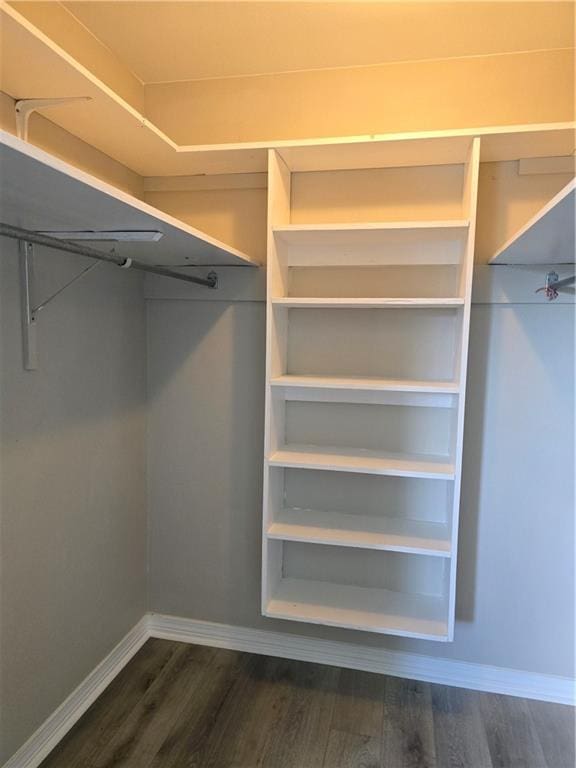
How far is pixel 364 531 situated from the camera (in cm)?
200

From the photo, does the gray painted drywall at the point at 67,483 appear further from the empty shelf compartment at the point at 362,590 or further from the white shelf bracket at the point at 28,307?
the empty shelf compartment at the point at 362,590

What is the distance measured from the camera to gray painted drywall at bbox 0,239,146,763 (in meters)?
1.57

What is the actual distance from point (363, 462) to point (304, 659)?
1039mm

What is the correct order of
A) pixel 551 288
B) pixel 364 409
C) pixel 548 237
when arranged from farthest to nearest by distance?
pixel 364 409 < pixel 551 288 < pixel 548 237

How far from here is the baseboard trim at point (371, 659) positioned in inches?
81.7

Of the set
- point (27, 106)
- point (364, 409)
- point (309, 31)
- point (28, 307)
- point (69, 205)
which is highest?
point (309, 31)

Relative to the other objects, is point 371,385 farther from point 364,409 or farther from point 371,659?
point 371,659

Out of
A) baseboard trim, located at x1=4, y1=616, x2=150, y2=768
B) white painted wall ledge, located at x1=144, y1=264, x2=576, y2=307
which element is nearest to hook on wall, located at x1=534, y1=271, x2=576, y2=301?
white painted wall ledge, located at x1=144, y1=264, x2=576, y2=307

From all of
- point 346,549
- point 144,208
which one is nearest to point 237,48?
point 144,208

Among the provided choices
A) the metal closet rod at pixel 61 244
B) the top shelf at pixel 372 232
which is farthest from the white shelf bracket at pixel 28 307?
the top shelf at pixel 372 232

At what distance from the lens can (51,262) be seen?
1.67 meters

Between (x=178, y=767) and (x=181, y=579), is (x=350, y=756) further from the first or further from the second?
(x=181, y=579)

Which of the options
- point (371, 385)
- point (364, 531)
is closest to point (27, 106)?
point (371, 385)

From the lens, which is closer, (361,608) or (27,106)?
(27,106)
